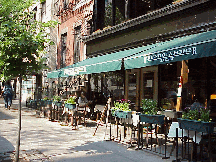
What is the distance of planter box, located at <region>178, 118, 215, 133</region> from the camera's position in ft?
17.0

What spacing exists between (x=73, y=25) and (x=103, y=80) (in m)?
5.38

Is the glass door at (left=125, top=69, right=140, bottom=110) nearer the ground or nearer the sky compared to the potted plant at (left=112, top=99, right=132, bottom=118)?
nearer the sky

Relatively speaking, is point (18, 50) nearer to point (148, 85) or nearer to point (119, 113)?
point (119, 113)

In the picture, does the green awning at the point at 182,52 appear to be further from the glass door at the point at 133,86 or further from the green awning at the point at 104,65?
the glass door at the point at 133,86

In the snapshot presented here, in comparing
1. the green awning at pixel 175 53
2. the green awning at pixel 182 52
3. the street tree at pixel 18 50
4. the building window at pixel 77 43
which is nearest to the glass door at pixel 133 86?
the green awning at pixel 175 53

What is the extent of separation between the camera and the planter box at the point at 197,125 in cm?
520

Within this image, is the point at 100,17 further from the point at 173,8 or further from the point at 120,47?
the point at 173,8

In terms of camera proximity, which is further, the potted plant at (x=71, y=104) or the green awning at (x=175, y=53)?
the potted plant at (x=71, y=104)

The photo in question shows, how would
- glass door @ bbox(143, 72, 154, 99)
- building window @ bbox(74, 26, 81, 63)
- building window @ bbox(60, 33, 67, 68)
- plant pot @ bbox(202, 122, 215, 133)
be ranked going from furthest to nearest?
building window @ bbox(60, 33, 67, 68) → building window @ bbox(74, 26, 81, 63) → glass door @ bbox(143, 72, 154, 99) → plant pot @ bbox(202, 122, 215, 133)

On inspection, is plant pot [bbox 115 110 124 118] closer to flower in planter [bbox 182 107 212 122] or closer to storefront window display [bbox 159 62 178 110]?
flower in planter [bbox 182 107 212 122]

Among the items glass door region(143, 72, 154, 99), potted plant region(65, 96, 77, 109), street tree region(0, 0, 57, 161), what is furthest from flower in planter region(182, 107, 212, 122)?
potted plant region(65, 96, 77, 109)

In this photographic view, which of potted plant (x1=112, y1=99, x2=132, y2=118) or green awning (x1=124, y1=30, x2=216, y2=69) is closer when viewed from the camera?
green awning (x1=124, y1=30, x2=216, y2=69)

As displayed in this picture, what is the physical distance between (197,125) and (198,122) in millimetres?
69

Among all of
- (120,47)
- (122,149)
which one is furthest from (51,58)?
(122,149)
